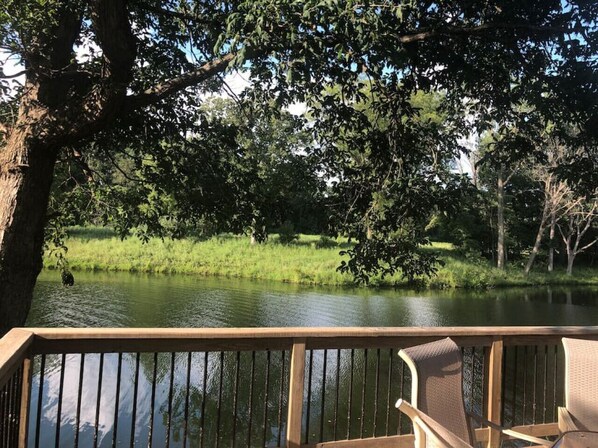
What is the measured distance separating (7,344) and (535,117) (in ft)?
17.7

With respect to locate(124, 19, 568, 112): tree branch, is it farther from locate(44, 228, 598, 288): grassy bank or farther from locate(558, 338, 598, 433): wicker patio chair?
locate(44, 228, 598, 288): grassy bank

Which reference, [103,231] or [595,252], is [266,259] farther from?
[595,252]

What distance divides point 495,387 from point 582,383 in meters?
0.47

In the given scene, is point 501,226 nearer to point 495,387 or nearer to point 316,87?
point 316,87

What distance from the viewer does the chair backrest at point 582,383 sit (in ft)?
8.20

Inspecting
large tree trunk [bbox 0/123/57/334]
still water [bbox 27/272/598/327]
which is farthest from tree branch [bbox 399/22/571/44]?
still water [bbox 27/272/598/327]

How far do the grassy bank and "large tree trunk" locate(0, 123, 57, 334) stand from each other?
721 inches

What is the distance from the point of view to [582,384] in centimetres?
254

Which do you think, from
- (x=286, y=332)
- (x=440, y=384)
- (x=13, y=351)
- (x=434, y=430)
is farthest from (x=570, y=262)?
(x=13, y=351)

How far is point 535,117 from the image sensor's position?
5445 millimetres

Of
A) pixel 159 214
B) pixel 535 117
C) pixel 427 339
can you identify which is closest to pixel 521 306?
pixel 535 117

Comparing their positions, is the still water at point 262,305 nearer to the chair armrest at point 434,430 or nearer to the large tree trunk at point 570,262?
the large tree trunk at point 570,262

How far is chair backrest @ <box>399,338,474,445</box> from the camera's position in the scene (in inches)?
82.1

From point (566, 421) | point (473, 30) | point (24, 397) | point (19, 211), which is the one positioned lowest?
point (566, 421)
